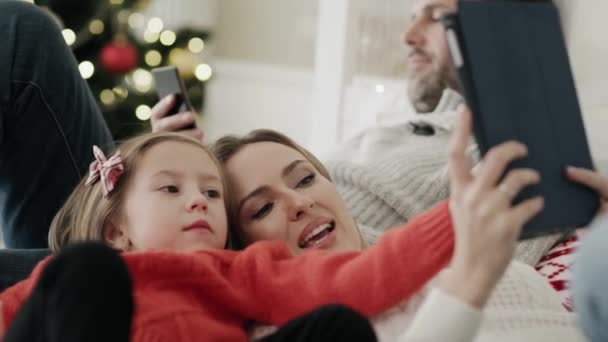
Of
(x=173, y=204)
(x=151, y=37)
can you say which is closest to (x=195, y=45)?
(x=151, y=37)

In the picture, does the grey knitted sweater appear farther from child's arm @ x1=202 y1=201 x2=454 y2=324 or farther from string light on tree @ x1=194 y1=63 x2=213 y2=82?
string light on tree @ x1=194 y1=63 x2=213 y2=82

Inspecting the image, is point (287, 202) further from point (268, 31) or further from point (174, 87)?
point (268, 31)

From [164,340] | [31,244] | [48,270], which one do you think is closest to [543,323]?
[164,340]

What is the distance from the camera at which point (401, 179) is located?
5.63 feet

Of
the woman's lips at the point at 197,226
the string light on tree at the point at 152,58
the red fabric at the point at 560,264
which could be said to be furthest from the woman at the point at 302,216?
the string light on tree at the point at 152,58

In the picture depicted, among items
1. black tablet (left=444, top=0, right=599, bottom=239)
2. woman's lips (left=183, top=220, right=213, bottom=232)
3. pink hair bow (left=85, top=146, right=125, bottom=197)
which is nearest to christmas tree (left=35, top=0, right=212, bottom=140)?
pink hair bow (left=85, top=146, right=125, bottom=197)

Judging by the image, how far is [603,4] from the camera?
7.29 feet

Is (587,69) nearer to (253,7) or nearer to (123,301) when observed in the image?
(123,301)

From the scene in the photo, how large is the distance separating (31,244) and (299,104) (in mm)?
2306

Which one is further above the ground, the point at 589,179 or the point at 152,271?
the point at 589,179

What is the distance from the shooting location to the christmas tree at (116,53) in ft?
10.9

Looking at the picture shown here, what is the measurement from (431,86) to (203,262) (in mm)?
1183

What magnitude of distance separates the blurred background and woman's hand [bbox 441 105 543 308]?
954mm

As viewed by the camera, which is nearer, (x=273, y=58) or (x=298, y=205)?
(x=298, y=205)
